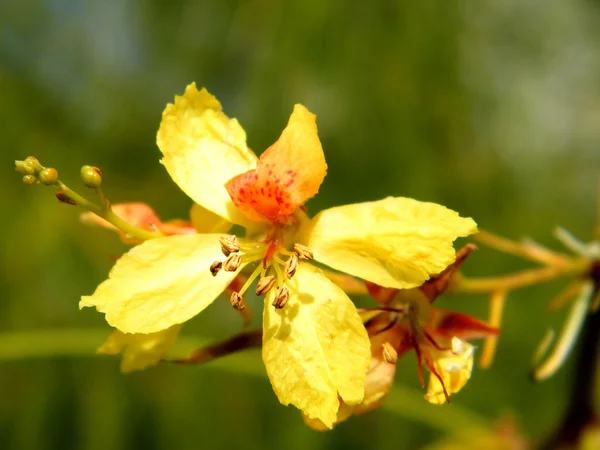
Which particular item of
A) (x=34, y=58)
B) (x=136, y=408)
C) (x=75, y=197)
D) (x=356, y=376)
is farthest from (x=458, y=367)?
(x=34, y=58)

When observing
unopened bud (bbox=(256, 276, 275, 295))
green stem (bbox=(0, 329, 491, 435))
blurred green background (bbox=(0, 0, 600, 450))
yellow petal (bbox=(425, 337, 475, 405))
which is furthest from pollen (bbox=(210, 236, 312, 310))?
blurred green background (bbox=(0, 0, 600, 450))

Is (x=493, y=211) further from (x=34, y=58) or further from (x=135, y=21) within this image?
(x=34, y=58)

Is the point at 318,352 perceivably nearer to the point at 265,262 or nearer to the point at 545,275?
the point at 265,262

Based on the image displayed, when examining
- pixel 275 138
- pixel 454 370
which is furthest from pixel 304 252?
pixel 275 138

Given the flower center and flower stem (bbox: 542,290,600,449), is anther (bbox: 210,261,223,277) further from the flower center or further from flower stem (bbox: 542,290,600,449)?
flower stem (bbox: 542,290,600,449)

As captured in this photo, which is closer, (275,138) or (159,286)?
(159,286)

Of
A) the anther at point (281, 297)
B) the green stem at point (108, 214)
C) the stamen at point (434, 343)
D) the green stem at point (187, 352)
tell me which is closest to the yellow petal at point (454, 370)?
the stamen at point (434, 343)
